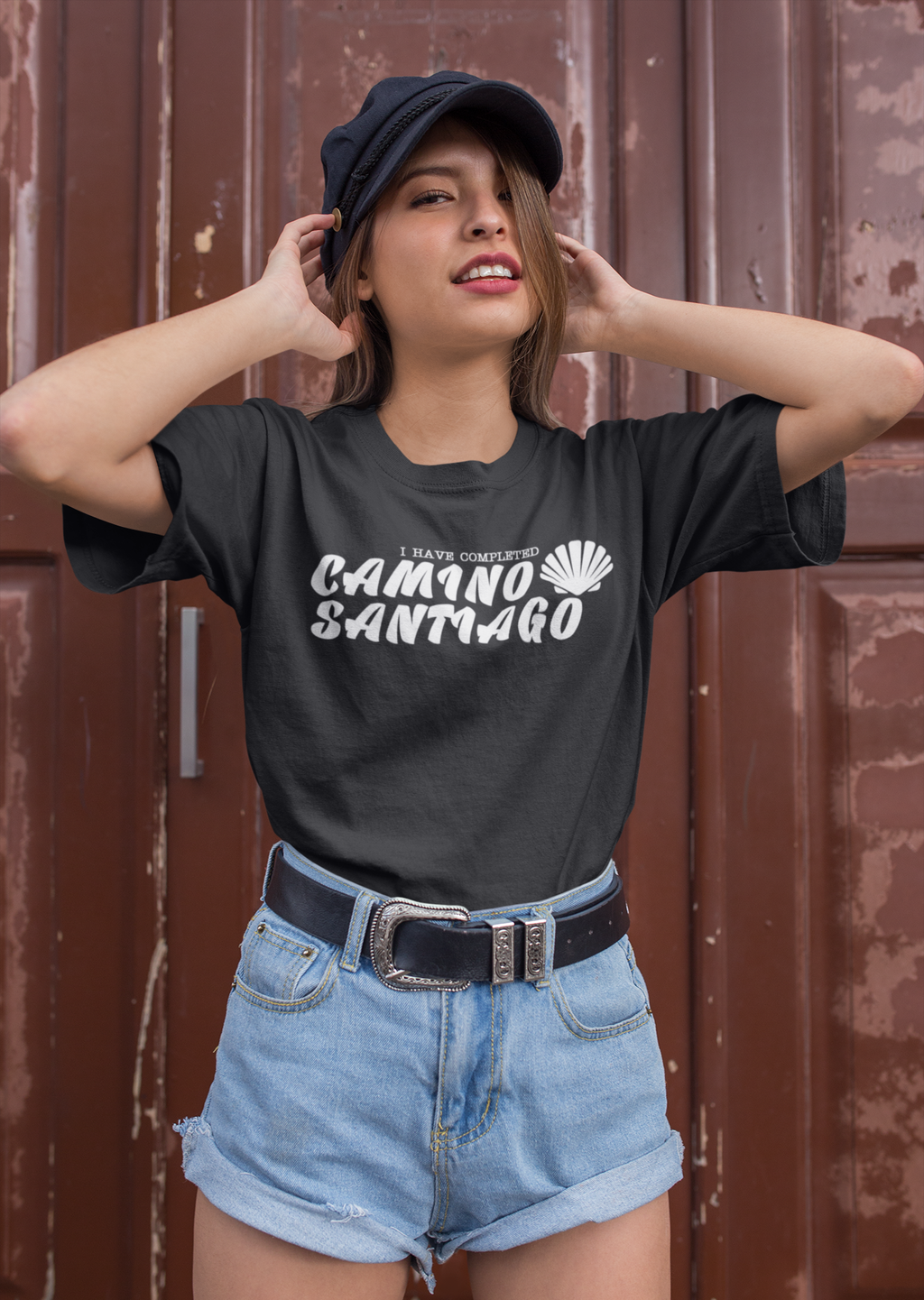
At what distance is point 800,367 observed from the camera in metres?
0.95

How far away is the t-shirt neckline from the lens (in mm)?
978

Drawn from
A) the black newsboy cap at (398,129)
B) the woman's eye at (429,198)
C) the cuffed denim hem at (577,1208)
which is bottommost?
the cuffed denim hem at (577,1208)

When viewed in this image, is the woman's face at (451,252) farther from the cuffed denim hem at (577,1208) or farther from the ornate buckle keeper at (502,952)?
the cuffed denim hem at (577,1208)

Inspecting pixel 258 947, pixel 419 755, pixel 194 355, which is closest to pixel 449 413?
pixel 194 355

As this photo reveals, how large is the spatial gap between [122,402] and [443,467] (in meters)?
0.33

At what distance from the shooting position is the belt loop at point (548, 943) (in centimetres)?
87

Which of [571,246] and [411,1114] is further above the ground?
[571,246]

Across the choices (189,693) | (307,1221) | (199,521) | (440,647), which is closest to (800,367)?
(440,647)

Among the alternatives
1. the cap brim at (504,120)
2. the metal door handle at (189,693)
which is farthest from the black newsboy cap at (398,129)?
the metal door handle at (189,693)

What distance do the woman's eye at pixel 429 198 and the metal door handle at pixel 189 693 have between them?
813mm

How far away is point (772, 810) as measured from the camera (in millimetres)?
1571

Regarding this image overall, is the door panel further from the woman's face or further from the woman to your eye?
the woman's face

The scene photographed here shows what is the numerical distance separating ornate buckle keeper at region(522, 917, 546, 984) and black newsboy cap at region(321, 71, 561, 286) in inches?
30.6

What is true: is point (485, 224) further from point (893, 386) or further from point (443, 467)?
point (893, 386)
